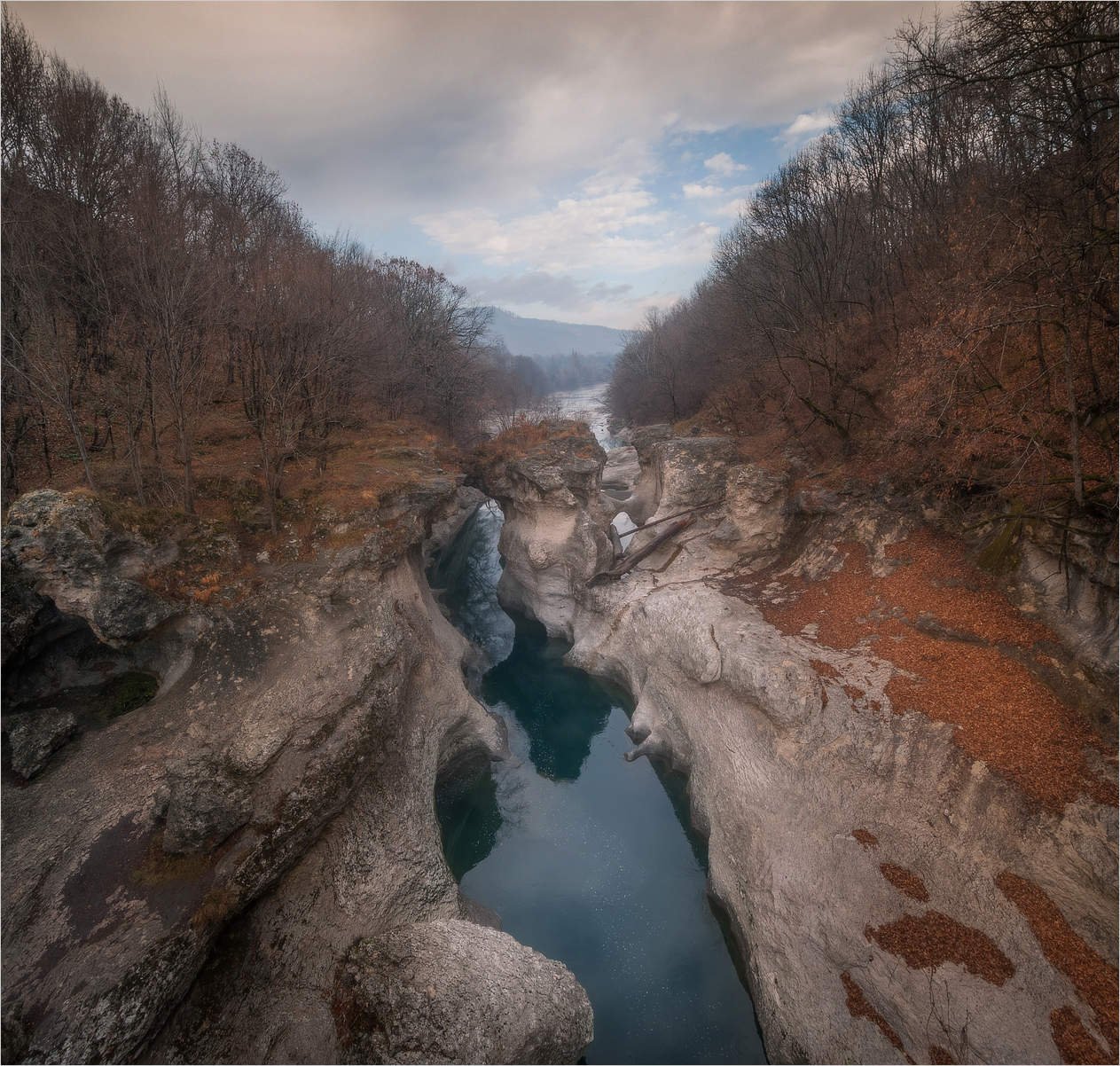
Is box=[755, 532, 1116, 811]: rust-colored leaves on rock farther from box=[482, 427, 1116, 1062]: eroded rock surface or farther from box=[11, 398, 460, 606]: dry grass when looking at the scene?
box=[11, 398, 460, 606]: dry grass

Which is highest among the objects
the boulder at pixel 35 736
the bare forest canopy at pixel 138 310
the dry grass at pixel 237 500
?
the bare forest canopy at pixel 138 310

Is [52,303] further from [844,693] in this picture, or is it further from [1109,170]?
[1109,170]

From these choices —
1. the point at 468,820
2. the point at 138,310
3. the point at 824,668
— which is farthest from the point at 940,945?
the point at 138,310

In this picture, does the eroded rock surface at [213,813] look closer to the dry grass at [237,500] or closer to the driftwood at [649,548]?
the dry grass at [237,500]

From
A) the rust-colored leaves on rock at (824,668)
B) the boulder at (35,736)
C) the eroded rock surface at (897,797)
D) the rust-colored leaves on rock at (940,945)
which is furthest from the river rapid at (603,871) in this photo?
the boulder at (35,736)

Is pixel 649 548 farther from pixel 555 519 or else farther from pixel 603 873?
pixel 603 873
